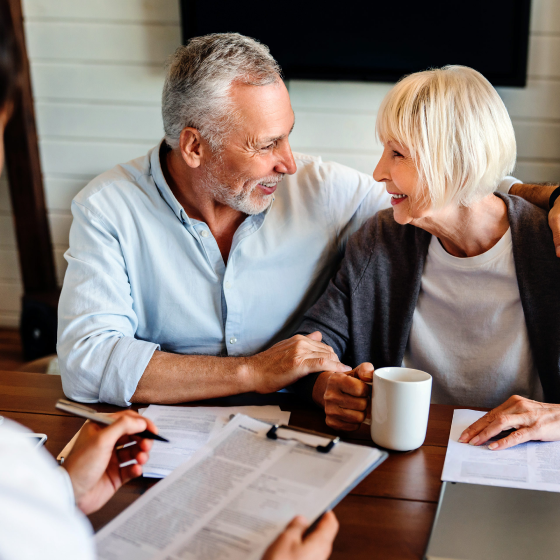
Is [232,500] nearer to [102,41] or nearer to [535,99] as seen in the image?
[535,99]

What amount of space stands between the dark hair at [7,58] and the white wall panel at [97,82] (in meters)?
2.30

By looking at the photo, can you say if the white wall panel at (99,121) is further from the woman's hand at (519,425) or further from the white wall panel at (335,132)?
the woman's hand at (519,425)

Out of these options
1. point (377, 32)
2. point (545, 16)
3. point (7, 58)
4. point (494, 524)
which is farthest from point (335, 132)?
point (7, 58)

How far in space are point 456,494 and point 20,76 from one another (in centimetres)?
77

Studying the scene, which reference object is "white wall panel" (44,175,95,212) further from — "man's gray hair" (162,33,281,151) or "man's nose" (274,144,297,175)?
"man's nose" (274,144,297,175)

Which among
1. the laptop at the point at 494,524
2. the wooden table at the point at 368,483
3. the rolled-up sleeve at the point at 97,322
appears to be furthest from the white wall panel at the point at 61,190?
the laptop at the point at 494,524

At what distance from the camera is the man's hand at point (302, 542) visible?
2.08ft

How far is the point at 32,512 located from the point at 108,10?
2643 mm

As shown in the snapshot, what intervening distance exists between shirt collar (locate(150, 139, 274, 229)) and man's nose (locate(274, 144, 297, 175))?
98 millimetres

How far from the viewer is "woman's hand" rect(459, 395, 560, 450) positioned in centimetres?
98

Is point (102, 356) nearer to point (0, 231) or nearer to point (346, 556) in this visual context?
point (346, 556)

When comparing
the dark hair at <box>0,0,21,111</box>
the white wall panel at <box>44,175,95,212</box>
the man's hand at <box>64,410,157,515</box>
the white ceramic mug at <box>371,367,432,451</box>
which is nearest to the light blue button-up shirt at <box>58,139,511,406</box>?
the man's hand at <box>64,410,157,515</box>

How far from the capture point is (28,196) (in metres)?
2.92

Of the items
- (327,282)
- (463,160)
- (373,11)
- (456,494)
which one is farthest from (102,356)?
(373,11)
